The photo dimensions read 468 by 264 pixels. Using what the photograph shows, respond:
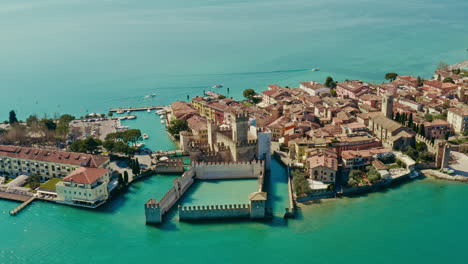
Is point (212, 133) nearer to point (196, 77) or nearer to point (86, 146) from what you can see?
point (86, 146)

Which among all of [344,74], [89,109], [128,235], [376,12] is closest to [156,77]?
[89,109]

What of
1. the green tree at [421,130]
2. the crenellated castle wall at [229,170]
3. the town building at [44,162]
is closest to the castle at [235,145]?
the crenellated castle wall at [229,170]

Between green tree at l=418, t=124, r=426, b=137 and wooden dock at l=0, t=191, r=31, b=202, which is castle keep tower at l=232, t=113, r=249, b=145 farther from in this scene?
green tree at l=418, t=124, r=426, b=137

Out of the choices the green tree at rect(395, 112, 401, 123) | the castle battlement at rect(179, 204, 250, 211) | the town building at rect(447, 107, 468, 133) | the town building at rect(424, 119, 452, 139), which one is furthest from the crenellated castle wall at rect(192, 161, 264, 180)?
the town building at rect(447, 107, 468, 133)

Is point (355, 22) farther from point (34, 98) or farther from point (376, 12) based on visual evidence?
point (34, 98)

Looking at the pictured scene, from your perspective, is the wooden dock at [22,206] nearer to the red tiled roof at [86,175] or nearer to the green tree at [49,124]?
the red tiled roof at [86,175]

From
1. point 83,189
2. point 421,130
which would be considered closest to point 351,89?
point 421,130
